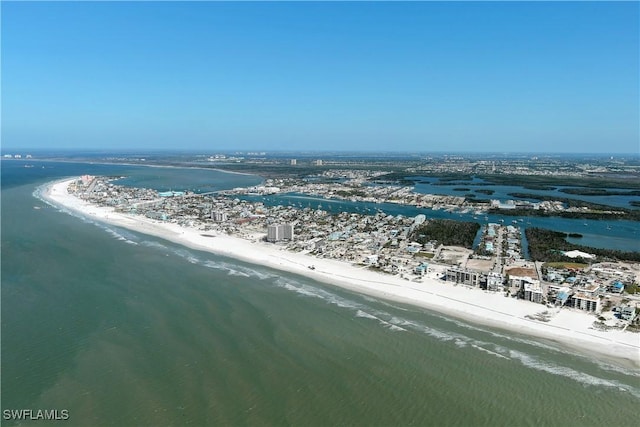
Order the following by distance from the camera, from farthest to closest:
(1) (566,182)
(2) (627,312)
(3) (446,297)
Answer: (1) (566,182) → (3) (446,297) → (2) (627,312)

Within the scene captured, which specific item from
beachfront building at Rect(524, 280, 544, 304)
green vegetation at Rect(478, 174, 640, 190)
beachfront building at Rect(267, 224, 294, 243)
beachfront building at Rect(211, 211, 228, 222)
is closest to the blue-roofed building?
beachfront building at Rect(524, 280, 544, 304)

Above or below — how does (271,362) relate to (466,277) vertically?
below

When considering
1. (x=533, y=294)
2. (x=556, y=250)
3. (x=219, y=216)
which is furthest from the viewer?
(x=219, y=216)

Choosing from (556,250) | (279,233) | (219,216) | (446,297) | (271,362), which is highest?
(219,216)

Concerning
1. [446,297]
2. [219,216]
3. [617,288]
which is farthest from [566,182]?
[446,297]

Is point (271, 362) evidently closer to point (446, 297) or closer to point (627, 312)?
point (446, 297)

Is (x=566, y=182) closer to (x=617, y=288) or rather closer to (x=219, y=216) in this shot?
(x=617, y=288)

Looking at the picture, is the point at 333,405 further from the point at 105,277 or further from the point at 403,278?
the point at 105,277

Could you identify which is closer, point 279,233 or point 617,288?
point 617,288

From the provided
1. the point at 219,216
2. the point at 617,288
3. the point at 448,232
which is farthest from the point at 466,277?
the point at 219,216
